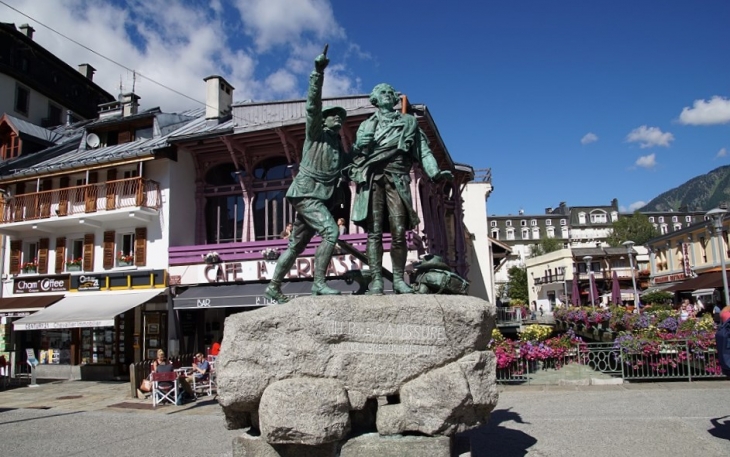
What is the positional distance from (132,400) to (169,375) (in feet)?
6.39

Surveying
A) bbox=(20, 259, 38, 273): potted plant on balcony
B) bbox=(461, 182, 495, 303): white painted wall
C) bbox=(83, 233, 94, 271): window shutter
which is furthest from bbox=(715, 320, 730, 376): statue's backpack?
bbox=(461, 182, 495, 303): white painted wall

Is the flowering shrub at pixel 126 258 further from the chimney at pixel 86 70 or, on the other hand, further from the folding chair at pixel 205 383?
the chimney at pixel 86 70

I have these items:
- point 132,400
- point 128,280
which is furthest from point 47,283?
point 132,400

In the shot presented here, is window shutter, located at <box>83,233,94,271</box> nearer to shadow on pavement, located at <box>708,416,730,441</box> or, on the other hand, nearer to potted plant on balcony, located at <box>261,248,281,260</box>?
potted plant on balcony, located at <box>261,248,281,260</box>

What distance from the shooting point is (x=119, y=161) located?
19.5 metres

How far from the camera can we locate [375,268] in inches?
226

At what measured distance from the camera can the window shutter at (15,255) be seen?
70.1 feet

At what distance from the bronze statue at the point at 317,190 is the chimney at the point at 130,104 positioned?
73.4ft

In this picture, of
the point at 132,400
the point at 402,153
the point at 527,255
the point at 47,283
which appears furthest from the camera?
the point at 527,255

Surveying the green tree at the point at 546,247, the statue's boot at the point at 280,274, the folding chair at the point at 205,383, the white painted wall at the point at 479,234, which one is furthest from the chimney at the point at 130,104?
the green tree at the point at 546,247

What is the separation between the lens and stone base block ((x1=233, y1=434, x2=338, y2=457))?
4543mm

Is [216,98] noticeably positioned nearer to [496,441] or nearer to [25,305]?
[25,305]

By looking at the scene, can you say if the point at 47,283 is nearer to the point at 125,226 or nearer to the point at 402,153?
the point at 125,226

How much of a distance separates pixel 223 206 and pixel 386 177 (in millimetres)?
16107
